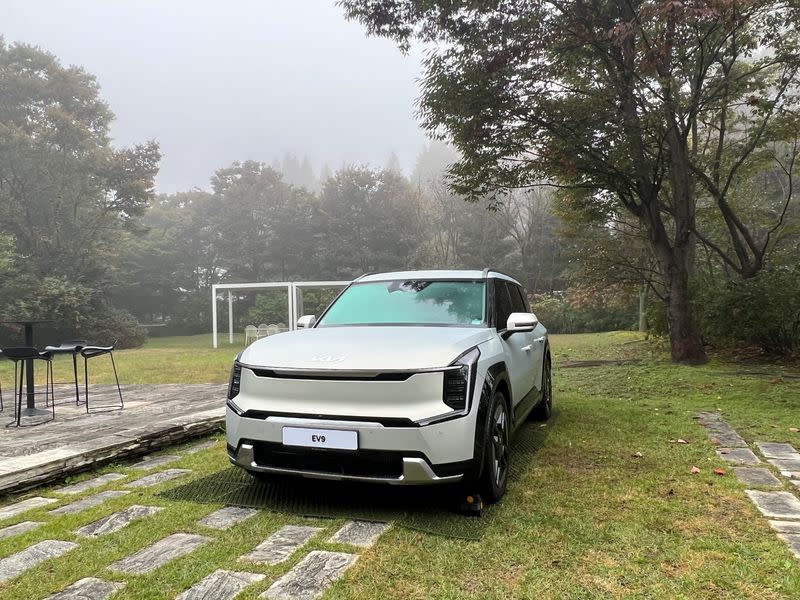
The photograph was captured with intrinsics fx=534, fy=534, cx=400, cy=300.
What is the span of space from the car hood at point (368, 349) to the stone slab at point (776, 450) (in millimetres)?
2545

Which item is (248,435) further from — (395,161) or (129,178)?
(395,161)

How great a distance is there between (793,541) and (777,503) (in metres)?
0.56

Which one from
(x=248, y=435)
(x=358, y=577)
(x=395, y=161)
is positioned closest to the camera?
(x=358, y=577)

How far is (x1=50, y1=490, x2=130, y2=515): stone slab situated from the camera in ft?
9.98

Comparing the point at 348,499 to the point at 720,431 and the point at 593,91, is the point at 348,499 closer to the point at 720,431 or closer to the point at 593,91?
the point at 720,431

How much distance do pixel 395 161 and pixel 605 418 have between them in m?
93.6

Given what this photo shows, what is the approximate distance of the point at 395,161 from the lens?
9544cm

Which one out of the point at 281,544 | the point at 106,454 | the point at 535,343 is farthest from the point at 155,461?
the point at 535,343

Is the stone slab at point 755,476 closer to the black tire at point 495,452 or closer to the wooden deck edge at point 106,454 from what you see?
the black tire at point 495,452

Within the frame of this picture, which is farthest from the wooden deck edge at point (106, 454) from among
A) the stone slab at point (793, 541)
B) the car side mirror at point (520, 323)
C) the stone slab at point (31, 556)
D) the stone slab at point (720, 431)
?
the stone slab at point (720, 431)

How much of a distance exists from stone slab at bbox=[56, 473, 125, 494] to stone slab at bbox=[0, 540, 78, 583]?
923mm

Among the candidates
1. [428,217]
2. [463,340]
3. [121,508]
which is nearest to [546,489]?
[463,340]

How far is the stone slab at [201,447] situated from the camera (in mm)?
4426

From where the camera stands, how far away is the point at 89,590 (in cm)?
211
